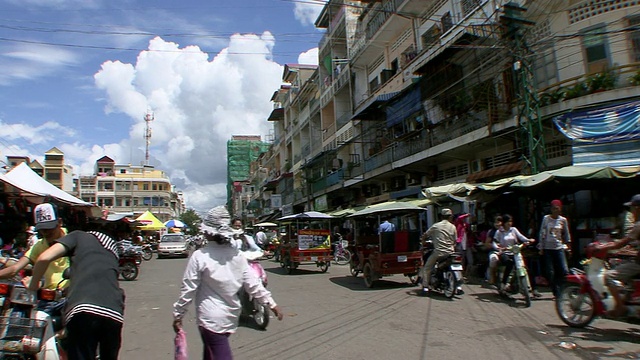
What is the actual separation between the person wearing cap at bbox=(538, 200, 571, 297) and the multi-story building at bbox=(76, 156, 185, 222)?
79003mm

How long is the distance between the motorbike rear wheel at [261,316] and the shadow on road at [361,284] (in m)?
4.36

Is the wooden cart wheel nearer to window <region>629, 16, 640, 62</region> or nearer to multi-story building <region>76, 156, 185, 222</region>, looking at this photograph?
window <region>629, 16, 640, 62</region>

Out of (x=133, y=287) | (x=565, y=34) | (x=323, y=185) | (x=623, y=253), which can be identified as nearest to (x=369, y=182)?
(x=323, y=185)

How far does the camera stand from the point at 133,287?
13391mm

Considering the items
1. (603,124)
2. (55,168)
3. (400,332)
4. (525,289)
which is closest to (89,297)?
(400,332)

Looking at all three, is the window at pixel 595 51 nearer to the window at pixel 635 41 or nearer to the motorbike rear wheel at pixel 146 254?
the window at pixel 635 41

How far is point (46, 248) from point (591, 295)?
21.2 ft

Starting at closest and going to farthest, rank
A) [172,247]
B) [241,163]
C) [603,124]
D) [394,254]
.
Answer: [394,254], [603,124], [172,247], [241,163]

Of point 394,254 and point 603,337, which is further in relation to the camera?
point 394,254

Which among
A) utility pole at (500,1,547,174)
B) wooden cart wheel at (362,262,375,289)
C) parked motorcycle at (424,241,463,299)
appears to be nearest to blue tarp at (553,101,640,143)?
utility pole at (500,1,547,174)

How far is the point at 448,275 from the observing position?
9.23 m

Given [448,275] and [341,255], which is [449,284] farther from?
[341,255]

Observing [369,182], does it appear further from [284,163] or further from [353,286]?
[284,163]

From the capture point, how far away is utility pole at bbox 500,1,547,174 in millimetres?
12781
